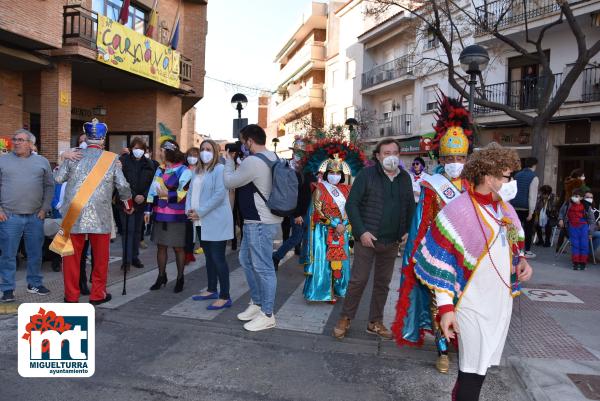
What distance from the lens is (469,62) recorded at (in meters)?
8.68

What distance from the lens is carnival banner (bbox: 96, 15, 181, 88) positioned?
45.5 feet

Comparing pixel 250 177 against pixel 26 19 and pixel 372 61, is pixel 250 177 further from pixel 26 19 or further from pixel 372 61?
pixel 372 61

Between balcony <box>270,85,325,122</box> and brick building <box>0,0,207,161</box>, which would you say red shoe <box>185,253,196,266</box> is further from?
balcony <box>270,85,325,122</box>

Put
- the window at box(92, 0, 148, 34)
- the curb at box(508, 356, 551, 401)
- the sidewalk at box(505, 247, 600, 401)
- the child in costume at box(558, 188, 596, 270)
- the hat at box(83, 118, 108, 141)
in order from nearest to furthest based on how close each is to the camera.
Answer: the curb at box(508, 356, 551, 401) < the sidewalk at box(505, 247, 600, 401) < the hat at box(83, 118, 108, 141) < the child in costume at box(558, 188, 596, 270) < the window at box(92, 0, 148, 34)

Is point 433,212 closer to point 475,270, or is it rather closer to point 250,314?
point 475,270

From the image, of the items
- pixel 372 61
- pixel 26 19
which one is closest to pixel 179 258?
pixel 26 19

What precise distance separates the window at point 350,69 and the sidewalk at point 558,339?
94.3ft

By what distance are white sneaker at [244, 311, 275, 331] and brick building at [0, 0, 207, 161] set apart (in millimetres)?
10260

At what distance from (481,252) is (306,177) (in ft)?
12.3

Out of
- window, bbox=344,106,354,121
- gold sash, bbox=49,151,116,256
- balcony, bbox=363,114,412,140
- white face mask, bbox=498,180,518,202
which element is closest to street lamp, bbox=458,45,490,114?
white face mask, bbox=498,180,518,202

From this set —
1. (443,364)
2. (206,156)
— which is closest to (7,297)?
(206,156)

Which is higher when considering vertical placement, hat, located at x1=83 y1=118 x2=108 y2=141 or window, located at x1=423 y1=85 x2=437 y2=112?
window, located at x1=423 y1=85 x2=437 y2=112

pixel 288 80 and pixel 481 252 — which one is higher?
pixel 288 80

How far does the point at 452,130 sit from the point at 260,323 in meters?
2.65
